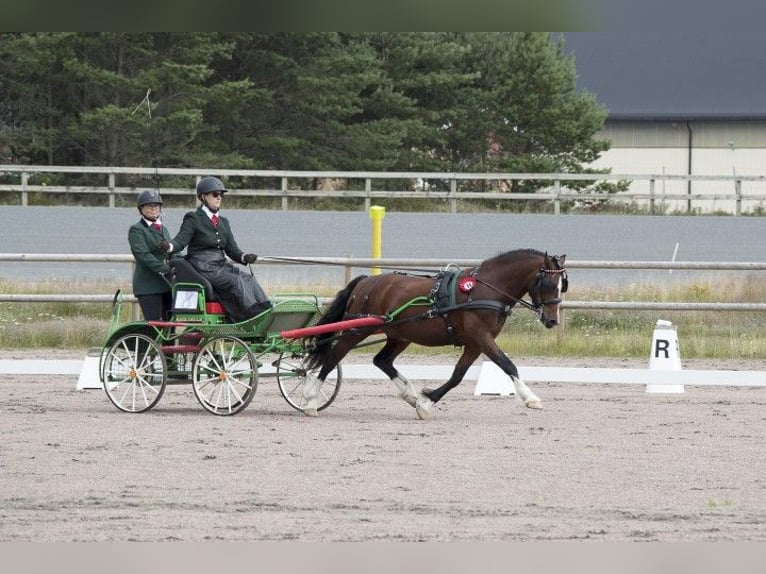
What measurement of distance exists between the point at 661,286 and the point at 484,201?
51.3 feet

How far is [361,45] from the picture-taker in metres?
33.6

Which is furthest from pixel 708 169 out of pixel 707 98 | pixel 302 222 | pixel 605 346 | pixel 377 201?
pixel 605 346

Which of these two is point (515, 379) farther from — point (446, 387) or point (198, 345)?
point (198, 345)

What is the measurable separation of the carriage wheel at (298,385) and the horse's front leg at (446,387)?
2.55 ft

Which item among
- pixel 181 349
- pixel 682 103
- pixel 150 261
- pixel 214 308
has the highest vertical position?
pixel 682 103

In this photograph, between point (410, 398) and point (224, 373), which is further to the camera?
point (410, 398)

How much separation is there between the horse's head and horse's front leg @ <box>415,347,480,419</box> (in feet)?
1.97

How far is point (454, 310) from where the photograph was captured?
10070 mm

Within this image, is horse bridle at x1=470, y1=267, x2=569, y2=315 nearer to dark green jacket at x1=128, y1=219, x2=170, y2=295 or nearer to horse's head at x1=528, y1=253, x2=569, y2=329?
horse's head at x1=528, y1=253, x2=569, y2=329

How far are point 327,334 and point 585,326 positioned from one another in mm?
6648

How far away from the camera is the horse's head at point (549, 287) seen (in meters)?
9.99

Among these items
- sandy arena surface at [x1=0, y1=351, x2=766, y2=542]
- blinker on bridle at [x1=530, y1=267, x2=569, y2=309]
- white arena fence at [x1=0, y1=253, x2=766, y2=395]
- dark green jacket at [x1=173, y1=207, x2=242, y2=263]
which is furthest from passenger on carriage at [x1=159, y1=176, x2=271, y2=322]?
blinker on bridle at [x1=530, y1=267, x2=569, y2=309]

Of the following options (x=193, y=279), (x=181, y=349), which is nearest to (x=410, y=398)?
(x=181, y=349)

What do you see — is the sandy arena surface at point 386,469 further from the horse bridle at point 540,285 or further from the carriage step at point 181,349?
the horse bridle at point 540,285
